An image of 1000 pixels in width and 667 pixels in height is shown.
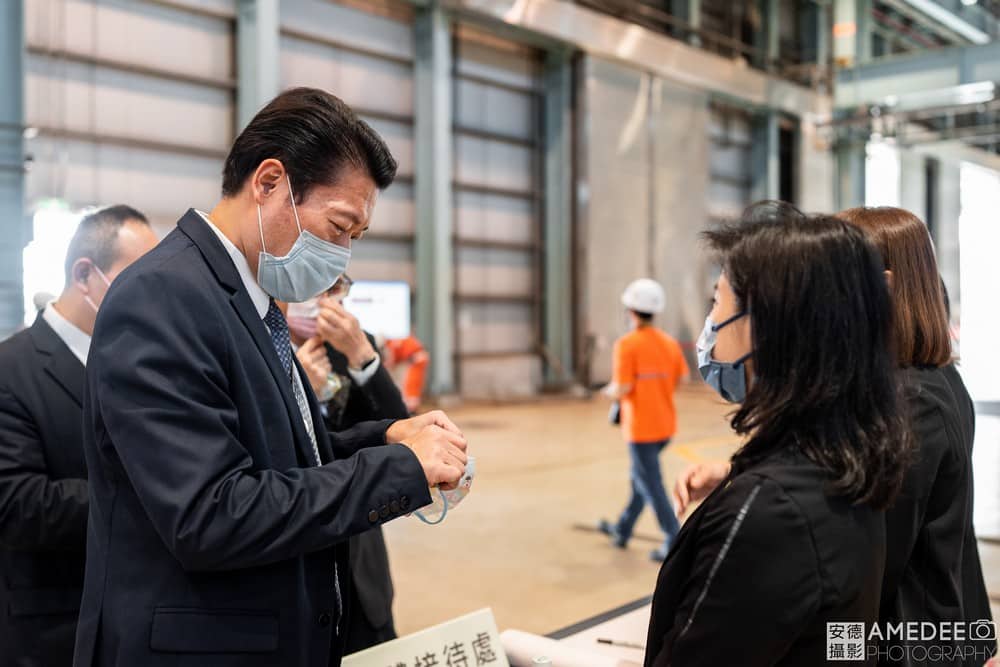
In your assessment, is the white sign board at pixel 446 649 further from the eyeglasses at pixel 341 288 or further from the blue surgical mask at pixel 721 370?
the eyeglasses at pixel 341 288

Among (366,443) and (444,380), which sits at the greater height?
(366,443)

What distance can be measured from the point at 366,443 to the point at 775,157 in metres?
17.7

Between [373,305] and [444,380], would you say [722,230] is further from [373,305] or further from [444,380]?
[444,380]

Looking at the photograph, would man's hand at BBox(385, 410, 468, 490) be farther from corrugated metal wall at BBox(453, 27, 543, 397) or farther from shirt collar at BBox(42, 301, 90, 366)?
corrugated metal wall at BBox(453, 27, 543, 397)

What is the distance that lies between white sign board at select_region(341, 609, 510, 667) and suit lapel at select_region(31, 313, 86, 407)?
0.95 meters

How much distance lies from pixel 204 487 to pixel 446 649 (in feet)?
2.75

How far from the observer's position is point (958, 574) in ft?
5.58

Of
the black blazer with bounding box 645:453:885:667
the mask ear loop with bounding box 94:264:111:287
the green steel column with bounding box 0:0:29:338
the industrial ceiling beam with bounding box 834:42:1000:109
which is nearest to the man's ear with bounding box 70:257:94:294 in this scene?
the mask ear loop with bounding box 94:264:111:287

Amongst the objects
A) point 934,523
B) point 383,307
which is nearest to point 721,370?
point 934,523

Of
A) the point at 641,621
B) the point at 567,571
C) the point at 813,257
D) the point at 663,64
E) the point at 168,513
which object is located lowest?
the point at 567,571

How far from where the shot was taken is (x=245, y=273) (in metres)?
1.46

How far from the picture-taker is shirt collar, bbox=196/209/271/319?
144 centimetres

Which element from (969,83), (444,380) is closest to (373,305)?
(444,380)

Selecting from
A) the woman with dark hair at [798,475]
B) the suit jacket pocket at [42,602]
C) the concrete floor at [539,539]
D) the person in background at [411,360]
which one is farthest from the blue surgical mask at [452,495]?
the person in background at [411,360]
